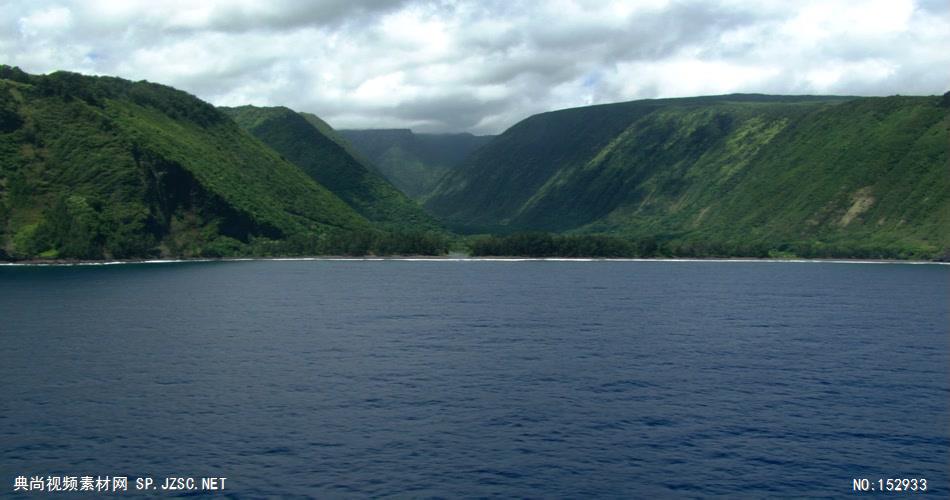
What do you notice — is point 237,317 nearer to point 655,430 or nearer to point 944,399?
point 655,430

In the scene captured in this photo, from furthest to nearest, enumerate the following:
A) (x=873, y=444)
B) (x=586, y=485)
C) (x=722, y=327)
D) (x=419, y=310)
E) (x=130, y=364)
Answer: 1. (x=419, y=310)
2. (x=722, y=327)
3. (x=130, y=364)
4. (x=873, y=444)
5. (x=586, y=485)

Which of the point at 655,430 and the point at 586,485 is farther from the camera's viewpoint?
the point at 655,430

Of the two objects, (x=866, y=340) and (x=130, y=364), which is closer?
(x=130, y=364)

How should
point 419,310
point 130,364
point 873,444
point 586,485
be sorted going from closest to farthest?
1. point 586,485
2. point 873,444
3. point 130,364
4. point 419,310

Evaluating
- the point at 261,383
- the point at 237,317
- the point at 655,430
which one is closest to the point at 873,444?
the point at 655,430

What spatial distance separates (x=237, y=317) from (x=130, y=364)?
5401 cm

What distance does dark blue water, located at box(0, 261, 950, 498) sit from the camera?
58938 millimetres

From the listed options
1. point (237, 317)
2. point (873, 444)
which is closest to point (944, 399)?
point (873, 444)

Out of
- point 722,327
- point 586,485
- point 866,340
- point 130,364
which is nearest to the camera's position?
point 586,485

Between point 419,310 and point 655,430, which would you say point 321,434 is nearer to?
point 655,430

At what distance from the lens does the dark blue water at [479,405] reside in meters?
58.9

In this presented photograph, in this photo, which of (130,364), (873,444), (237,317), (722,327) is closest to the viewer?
(873,444)

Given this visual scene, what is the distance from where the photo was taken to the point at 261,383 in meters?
89.1

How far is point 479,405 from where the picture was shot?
3120 inches
